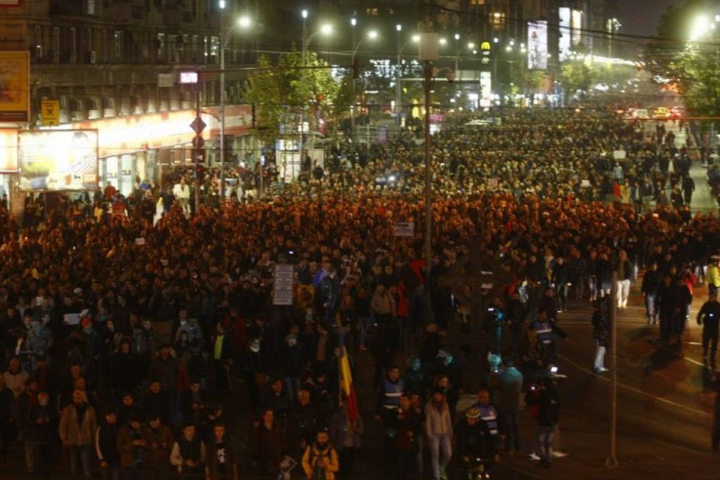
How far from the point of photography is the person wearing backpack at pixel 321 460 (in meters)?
15.6

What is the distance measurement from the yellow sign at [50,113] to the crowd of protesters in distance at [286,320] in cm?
330

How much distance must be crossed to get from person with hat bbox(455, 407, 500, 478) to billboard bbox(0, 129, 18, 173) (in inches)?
1189

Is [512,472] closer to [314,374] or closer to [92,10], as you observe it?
[314,374]

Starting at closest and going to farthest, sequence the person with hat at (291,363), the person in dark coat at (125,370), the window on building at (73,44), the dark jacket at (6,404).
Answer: the dark jacket at (6,404), the person in dark coat at (125,370), the person with hat at (291,363), the window on building at (73,44)

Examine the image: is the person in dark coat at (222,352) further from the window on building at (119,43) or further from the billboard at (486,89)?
the billboard at (486,89)

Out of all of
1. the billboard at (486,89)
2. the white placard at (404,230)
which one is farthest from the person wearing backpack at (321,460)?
the billboard at (486,89)

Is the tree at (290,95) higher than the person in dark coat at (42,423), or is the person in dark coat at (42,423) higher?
the tree at (290,95)

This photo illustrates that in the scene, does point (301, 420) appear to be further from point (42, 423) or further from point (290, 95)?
point (290, 95)

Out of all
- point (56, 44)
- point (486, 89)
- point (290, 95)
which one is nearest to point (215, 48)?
point (290, 95)

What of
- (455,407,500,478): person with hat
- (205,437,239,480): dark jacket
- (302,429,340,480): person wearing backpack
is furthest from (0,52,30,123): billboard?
(302,429,340,480): person wearing backpack

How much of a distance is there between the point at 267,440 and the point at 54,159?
28.5m

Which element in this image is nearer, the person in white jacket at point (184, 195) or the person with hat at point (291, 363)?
the person with hat at point (291, 363)

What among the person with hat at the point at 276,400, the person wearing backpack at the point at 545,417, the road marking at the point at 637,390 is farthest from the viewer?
the road marking at the point at 637,390

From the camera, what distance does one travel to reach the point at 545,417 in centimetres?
1775
